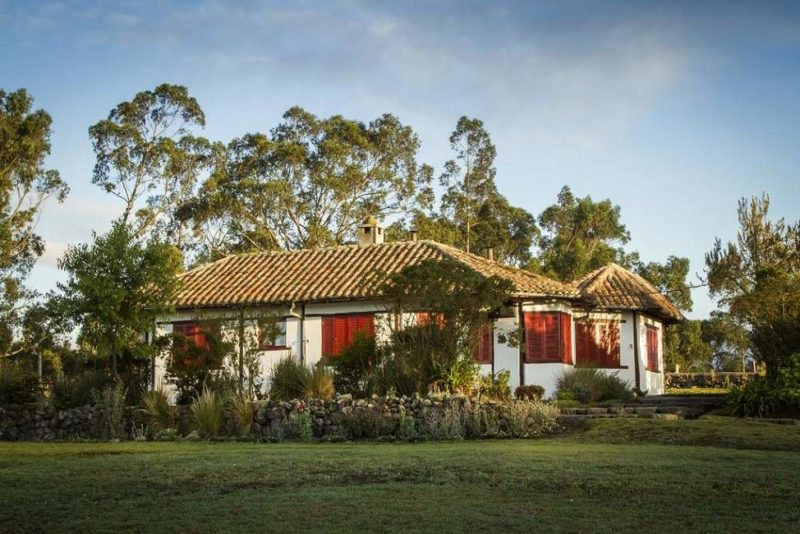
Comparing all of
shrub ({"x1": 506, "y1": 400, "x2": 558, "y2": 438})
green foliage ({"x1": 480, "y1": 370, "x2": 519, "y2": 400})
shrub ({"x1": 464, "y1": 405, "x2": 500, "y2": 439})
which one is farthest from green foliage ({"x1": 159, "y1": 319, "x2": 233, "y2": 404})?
Result: shrub ({"x1": 506, "y1": 400, "x2": 558, "y2": 438})

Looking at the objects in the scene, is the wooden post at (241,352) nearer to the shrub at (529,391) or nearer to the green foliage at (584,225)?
the shrub at (529,391)

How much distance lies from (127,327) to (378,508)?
15308 mm

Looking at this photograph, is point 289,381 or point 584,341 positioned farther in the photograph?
point 584,341

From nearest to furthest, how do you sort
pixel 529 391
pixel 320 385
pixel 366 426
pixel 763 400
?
pixel 366 426 < pixel 763 400 < pixel 320 385 < pixel 529 391

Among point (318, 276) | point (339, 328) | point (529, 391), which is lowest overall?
point (529, 391)

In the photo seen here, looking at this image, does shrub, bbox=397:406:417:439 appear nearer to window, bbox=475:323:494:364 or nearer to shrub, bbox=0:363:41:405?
window, bbox=475:323:494:364

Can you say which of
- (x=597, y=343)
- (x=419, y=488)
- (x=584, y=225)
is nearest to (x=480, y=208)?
(x=584, y=225)

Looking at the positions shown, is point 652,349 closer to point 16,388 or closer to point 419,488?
point 16,388

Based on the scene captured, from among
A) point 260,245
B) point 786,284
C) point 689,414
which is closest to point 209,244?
point 260,245

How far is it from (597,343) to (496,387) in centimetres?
733

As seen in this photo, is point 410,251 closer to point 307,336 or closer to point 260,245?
point 307,336

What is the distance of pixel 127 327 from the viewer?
23.3 m

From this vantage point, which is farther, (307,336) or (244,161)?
(244,161)

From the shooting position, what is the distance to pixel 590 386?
25625 millimetres
